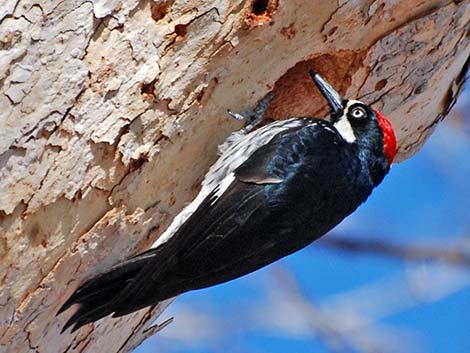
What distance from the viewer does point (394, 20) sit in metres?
3.18

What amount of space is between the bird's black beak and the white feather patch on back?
0.12 m

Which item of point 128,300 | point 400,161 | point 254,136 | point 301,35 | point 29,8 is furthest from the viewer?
point 400,161

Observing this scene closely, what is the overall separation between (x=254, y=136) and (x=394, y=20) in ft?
1.90

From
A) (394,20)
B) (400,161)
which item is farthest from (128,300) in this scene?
(400,161)

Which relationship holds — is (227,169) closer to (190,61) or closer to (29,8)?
(190,61)

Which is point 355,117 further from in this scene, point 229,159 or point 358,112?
point 229,159

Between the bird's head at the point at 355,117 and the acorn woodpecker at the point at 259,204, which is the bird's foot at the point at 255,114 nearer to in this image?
the acorn woodpecker at the point at 259,204

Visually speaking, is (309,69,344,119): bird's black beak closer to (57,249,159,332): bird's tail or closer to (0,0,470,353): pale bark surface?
(0,0,470,353): pale bark surface

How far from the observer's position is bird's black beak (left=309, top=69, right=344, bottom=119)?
3273 mm

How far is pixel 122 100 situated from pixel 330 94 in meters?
0.81

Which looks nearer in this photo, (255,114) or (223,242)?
(223,242)

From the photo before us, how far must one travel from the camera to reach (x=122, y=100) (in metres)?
2.79

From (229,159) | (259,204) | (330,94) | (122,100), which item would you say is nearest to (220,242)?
(259,204)

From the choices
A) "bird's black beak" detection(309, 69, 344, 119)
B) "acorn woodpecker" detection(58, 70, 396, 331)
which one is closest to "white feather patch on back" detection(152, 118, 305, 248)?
"acorn woodpecker" detection(58, 70, 396, 331)
